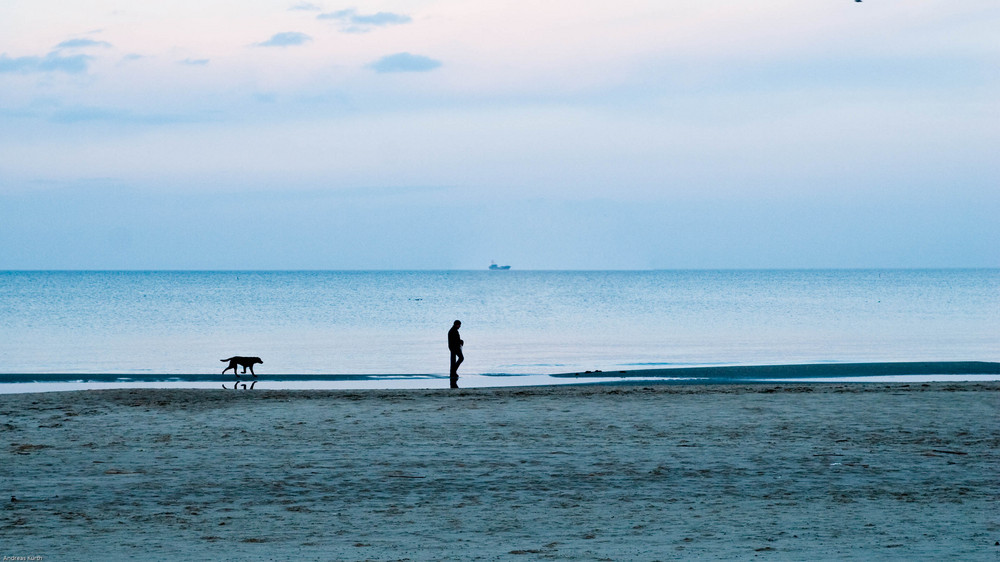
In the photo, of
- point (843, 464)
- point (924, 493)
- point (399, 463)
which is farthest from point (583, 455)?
point (924, 493)

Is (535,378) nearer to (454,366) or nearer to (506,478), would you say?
(454,366)

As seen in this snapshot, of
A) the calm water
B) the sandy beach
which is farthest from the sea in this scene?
the sandy beach

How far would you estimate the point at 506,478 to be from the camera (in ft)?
37.9

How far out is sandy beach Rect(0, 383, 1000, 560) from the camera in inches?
339

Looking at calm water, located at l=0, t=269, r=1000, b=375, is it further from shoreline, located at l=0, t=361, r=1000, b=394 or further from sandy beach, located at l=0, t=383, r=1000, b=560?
sandy beach, located at l=0, t=383, r=1000, b=560

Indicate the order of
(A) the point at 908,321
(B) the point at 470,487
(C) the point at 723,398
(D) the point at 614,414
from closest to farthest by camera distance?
1. (B) the point at 470,487
2. (D) the point at 614,414
3. (C) the point at 723,398
4. (A) the point at 908,321

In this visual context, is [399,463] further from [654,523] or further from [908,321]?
[908,321]

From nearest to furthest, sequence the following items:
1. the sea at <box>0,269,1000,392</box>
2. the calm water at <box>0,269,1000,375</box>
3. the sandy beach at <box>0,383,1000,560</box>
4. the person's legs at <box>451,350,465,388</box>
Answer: the sandy beach at <box>0,383,1000,560</box>, the person's legs at <box>451,350,465,388</box>, the sea at <box>0,269,1000,392</box>, the calm water at <box>0,269,1000,375</box>

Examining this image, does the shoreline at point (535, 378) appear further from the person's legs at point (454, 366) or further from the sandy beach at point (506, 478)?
the sandy beach at point (506, 478)

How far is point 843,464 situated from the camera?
1228 centimetres

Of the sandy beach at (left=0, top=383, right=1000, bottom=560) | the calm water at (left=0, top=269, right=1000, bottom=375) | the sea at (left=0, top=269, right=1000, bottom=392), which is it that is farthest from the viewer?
the calm water at (left=0, top=269, right=1000, bottom=375)

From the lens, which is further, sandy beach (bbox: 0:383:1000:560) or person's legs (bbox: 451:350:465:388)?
person's legs (bbox: 451:350:465:388)

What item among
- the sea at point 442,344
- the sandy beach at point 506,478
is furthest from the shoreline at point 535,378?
the sandy beach at point 506,478

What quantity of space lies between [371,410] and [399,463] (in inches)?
211
